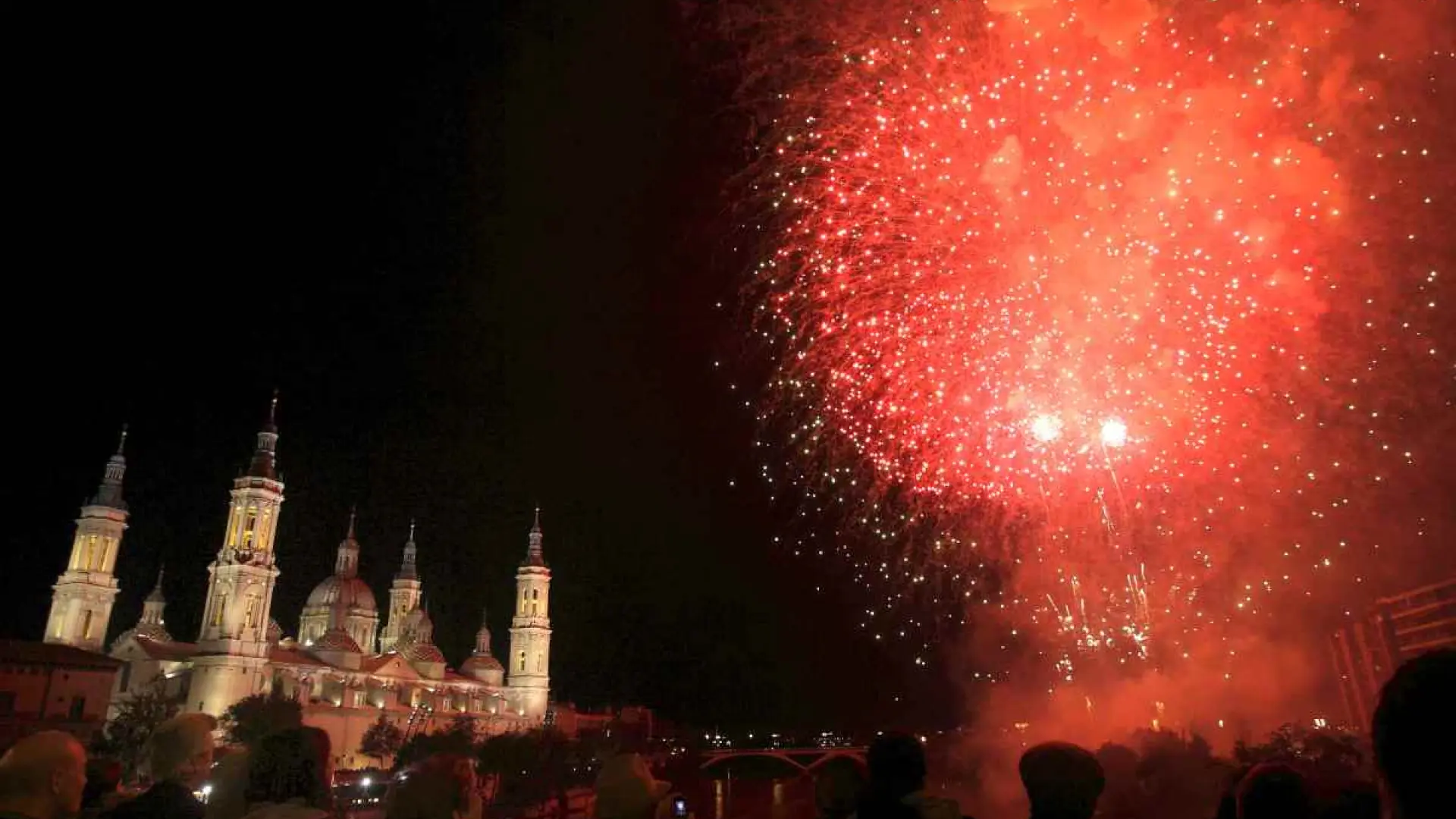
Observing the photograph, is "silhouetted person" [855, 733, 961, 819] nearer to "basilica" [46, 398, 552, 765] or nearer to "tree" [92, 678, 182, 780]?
"tree" [92, 678, 182, 780]

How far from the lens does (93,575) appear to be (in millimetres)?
49844

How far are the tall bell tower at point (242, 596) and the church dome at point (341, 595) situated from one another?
36.2 ft

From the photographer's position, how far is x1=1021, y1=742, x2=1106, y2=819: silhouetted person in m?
3.69

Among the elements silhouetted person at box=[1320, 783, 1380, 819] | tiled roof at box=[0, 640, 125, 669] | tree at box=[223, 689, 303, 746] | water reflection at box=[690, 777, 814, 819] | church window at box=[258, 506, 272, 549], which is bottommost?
water reflection at box=[690, 777, 814, 819]

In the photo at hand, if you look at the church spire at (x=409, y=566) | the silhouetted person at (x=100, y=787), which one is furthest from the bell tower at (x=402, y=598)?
the silhouetted person at (x=100, y=787)

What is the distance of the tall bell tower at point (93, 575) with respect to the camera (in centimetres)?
4862

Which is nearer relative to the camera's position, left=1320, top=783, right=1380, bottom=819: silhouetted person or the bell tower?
left=1320, top=783, right=1380, bottom=819: silhouetted person

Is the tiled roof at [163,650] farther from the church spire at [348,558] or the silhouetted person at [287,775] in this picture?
the silhouetted person at [287,775]

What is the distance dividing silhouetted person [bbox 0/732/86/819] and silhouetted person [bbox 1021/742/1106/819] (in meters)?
4.10

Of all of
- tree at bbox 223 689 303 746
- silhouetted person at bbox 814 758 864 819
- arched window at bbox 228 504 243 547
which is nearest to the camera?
silhouetted person at bbox 814 758 864 819

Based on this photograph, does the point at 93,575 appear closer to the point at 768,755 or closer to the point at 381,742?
the point at 381,742

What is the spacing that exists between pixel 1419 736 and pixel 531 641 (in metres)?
74.8

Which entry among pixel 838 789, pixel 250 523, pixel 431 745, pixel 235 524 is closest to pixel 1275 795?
pixel 838 789

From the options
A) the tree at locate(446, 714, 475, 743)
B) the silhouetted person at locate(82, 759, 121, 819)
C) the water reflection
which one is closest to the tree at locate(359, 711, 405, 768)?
the tree at locate(446, 714, 475, 743)
